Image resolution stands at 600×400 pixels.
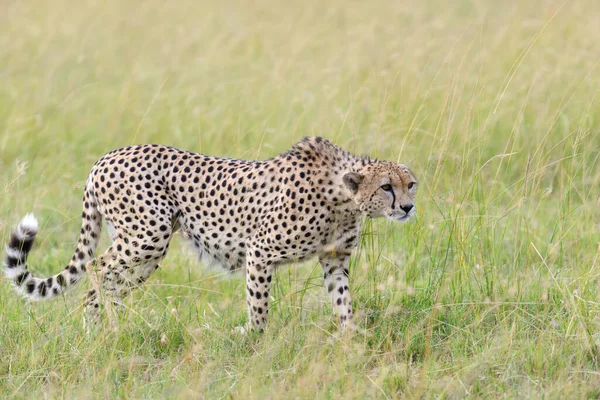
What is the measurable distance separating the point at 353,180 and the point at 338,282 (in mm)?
516

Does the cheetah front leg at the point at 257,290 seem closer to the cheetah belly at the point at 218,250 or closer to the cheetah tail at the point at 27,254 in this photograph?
the cheetah belly at the point at 218,250

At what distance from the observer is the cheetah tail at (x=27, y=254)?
4.24 metres

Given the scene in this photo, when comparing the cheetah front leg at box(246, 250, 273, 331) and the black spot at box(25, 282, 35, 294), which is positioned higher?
the cheetah front leg at box(246, 250, 273, 331)

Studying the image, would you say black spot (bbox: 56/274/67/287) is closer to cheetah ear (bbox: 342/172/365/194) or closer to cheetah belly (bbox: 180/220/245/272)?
cheetah belly (bbox: 180/220/245/272)

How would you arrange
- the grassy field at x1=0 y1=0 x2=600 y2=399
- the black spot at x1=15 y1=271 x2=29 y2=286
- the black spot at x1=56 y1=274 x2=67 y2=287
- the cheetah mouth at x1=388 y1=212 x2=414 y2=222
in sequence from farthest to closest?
the black spot at x1=56 y1=274 x2=67 y2=287, the black spot at x1=15 y1=271 x2=29 y2=286, the cheetah mouth at x1=388 y1=212 x2=414 y2=222, the grassy field at x1=0 y1=0 x2=600 y2=399

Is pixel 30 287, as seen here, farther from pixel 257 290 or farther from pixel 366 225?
pixel 366 225

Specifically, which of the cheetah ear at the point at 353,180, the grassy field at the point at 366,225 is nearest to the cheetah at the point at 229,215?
the cheetah ear at the point at 353,180

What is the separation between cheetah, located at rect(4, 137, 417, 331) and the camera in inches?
166

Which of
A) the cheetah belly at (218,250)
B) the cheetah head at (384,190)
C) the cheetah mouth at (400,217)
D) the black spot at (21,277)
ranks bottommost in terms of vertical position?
the black spot at (21,277)

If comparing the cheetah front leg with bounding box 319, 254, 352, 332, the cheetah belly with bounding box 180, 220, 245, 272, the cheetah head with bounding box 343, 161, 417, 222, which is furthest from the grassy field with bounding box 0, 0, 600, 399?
the cheetah head with bounding box 343, 161, 417, 222

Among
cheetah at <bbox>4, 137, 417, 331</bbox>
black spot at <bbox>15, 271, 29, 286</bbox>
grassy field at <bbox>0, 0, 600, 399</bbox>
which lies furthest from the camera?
black spot at <bbox>15, 271, 29, 286</bbox>

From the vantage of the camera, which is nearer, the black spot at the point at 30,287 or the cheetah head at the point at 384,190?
the cheetah head at the point at 384,190

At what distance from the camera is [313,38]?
9141 millimetres

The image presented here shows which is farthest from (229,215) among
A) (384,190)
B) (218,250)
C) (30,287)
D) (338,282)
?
(30,287)
